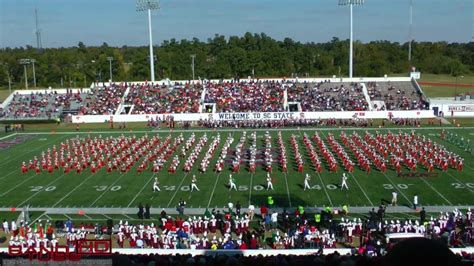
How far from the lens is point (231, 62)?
7431 centimetres

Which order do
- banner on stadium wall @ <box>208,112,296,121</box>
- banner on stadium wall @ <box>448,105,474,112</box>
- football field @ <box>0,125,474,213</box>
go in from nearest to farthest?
football field @ <box>0,125,474,213</box> → banner on stadium wall @ <box>208,112,296,121</box> → banner on stadium wall @ <box>448,105,474,112</box>

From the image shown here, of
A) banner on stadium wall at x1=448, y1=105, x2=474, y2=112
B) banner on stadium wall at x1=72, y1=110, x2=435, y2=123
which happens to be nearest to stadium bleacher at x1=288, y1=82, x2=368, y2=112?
banner on stadium wall at x1=72, y1=110, x2=435, y2=123

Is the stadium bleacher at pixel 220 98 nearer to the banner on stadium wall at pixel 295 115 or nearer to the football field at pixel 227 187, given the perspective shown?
the banner on stadium wall at pixel 295 115

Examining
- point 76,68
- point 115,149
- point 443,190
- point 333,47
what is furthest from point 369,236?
point 333,47

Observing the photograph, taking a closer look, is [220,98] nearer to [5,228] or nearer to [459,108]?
[459,108]

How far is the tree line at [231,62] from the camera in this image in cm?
7438

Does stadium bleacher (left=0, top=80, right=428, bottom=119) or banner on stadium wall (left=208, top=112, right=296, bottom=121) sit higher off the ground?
stadium bleacher (left=0, top=80, right=428, bottom=119)

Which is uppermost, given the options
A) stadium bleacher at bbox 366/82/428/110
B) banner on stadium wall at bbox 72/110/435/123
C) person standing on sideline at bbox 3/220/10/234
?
stadium bleacher at bbox 366/82/428/110

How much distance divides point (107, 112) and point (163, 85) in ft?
29.9

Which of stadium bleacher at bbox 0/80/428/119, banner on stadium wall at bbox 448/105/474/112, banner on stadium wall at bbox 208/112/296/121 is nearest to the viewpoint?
banner on stadium wall at bbox 208/112/296/121

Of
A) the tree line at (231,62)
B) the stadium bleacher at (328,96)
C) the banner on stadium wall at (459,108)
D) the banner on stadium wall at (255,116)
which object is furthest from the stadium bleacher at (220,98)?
the tree line at (231,62)

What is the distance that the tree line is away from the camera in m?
74.4

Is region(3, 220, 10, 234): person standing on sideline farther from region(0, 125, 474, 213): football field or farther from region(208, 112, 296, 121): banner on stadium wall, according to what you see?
region(208, 112, 296, 121): banner on stadium wall

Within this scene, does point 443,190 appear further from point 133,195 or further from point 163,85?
point 163,85
